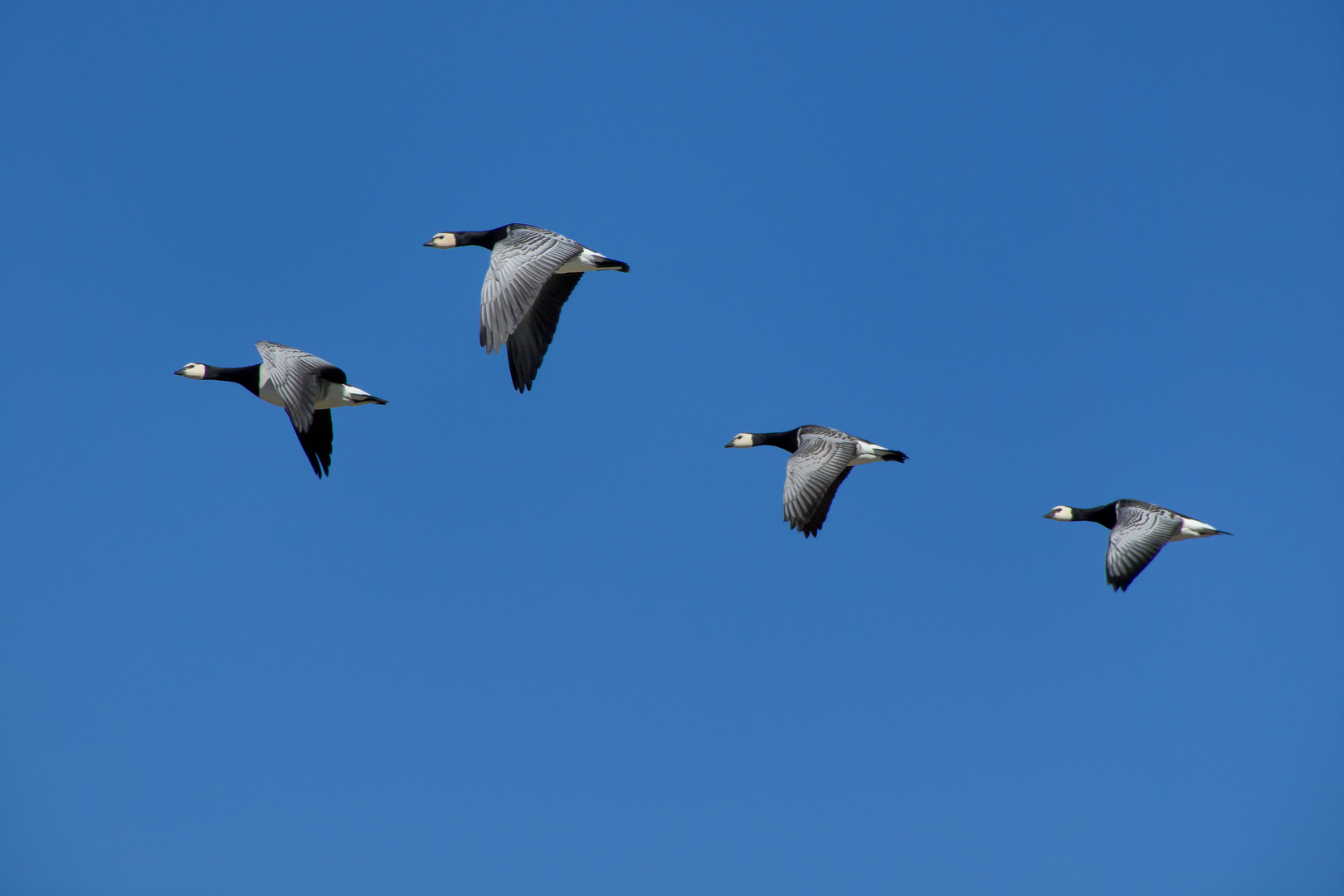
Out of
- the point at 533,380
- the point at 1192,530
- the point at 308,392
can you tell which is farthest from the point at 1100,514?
the point at 308,392

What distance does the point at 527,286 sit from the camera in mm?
17641

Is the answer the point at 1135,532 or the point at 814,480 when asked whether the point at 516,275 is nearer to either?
the point at 814,480

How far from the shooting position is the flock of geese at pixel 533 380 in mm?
17406

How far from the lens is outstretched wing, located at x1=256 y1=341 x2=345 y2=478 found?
1698cm

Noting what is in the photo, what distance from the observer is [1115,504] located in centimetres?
2339

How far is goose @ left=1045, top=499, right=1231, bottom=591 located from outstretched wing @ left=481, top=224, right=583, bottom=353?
9.96 metres

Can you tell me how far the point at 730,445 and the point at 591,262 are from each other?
7.61m

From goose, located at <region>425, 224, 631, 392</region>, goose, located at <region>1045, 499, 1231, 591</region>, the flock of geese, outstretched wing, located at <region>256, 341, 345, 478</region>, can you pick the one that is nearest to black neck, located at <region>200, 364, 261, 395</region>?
the flock of geese

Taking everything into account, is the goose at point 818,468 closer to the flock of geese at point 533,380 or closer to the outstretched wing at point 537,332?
the flock of geese at point 533,380

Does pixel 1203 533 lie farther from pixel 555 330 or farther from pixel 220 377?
pixel 220 377

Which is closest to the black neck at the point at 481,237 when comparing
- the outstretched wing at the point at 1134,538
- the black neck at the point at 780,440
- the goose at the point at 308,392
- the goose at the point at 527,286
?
the goose at the point at 527,286

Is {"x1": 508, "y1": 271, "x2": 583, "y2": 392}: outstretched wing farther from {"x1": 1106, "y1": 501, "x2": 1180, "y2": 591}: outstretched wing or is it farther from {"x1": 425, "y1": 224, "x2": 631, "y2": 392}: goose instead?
{"x1": 1106, "y1": 501, "x2": 1180, "y2": 591}: outstretched wing

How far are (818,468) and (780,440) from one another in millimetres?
4626

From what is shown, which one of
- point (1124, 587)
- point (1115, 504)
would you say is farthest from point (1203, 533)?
point (1124, 587)
